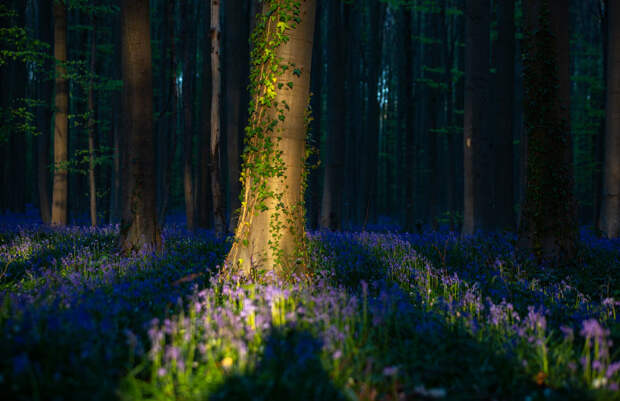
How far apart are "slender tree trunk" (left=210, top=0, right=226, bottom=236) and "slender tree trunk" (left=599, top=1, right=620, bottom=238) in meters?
9.98

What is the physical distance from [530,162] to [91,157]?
14871mm

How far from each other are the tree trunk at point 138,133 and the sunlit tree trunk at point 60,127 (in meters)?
6.29

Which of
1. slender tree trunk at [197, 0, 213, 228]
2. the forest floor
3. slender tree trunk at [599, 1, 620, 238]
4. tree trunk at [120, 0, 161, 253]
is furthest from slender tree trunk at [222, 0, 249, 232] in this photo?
slender tree trunk at [599, 1, 620, 238]

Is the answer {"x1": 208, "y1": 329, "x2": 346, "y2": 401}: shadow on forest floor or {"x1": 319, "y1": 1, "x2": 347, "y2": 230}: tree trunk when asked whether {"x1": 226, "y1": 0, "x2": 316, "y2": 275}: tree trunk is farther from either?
{"x1": 319, "y1": 1, "x2": 347, "y2": 230}: tree trunk

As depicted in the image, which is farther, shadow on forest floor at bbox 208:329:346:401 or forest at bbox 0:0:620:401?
forest at bbox 0:0:620:401

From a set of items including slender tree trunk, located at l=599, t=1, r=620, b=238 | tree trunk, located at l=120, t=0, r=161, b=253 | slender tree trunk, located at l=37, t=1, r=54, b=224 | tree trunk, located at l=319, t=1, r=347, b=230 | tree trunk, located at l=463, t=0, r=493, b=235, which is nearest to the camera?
tree trunk, located at l=120, t=0, r=161, b=253

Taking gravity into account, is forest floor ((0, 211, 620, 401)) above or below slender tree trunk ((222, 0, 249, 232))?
below

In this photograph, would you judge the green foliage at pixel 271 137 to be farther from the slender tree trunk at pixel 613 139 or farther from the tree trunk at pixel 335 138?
the slender tree trunk at pixel 613 139

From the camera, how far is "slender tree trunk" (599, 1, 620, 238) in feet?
35.2

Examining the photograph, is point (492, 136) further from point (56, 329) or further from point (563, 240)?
point (56, 329)

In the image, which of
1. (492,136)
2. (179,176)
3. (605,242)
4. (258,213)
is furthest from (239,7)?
(179,176)

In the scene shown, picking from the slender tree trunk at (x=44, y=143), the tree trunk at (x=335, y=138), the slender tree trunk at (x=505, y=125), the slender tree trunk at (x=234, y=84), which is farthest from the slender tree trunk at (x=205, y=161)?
the slender tree trunk at (x=505, y=125)

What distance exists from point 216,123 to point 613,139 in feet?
33.9

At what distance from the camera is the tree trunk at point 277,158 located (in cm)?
543
